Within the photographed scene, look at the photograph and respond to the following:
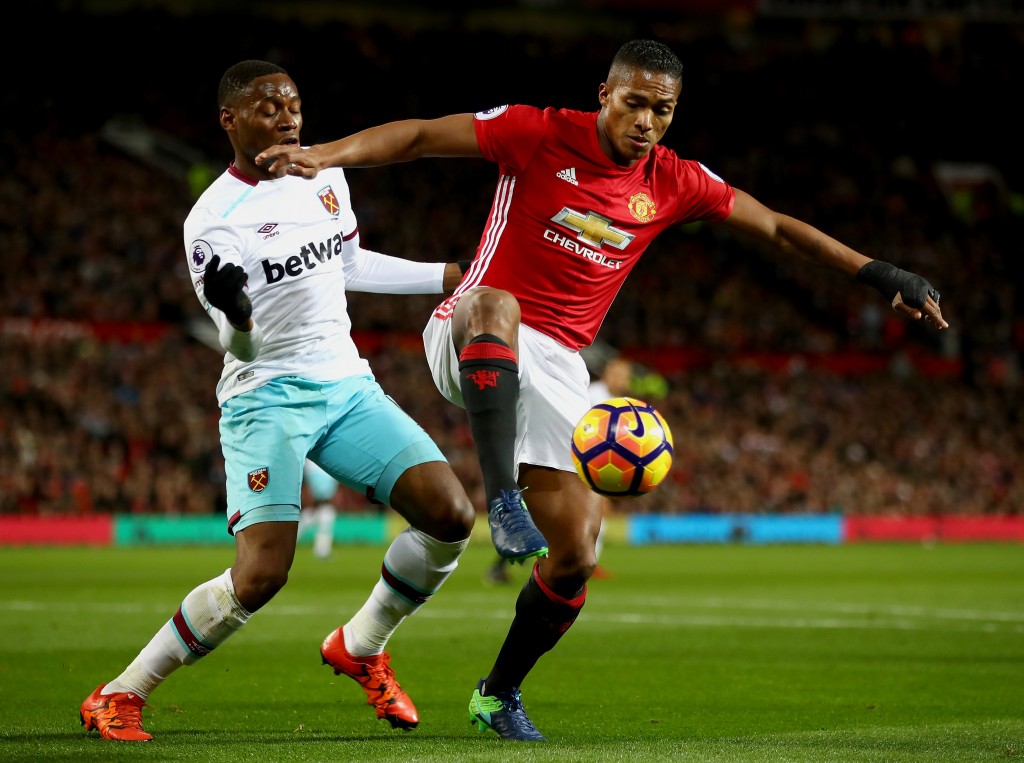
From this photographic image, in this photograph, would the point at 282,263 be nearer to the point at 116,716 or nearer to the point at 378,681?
the point at 378,681

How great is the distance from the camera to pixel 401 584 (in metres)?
6.56

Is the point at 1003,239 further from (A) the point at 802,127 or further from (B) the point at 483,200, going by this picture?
(B) the point at 483,200

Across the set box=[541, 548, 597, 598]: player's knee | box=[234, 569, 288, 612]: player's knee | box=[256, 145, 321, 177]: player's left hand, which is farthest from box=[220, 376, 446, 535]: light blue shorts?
box=[256, 145, 321, 177]: player's left hand

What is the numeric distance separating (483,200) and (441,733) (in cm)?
2873

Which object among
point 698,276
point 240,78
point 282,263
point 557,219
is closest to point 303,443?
point 282,263

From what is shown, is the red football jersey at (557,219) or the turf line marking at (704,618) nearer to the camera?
the red football jersey at (557,219)

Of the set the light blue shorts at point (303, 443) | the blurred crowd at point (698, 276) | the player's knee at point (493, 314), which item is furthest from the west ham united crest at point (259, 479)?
the blurred crowd at point (698, 276)

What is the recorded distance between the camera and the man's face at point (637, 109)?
20.2 feet

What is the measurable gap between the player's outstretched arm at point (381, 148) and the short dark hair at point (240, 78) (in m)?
0.49

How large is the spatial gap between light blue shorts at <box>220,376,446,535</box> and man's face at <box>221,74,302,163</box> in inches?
41.3

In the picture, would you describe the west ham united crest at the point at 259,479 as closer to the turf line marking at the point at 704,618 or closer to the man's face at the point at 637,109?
the man's face at the point at 637,109

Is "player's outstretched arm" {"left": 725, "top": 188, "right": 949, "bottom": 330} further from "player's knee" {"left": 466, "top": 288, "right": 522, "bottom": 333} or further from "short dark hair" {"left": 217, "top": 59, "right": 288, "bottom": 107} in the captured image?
"short dark hair" {"left": 217, "top": 59, "right": 288, "bottom": 107}

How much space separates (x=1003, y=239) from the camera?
39.7 meters

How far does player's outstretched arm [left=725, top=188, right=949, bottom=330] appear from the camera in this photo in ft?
20.9
